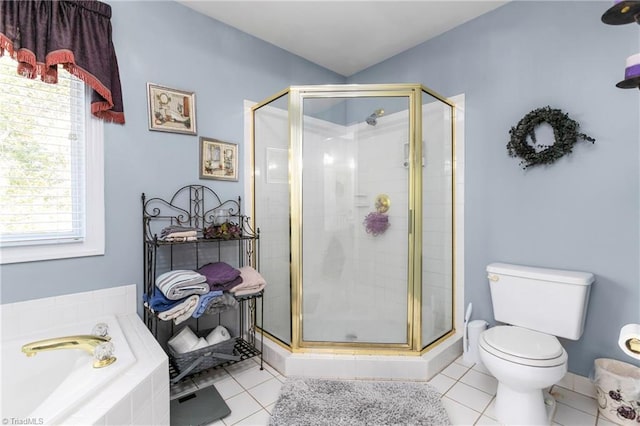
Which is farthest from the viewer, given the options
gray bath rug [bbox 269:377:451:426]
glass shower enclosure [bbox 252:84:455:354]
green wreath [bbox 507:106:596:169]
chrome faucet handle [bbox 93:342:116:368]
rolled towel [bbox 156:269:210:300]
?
glass shower enclosure [bbox 252:84:455:354]

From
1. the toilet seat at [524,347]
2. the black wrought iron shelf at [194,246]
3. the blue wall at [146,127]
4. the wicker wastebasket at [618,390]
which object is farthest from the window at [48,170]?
the wicker wastebasket at [618,390]

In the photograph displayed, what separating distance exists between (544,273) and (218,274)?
1.98 meters

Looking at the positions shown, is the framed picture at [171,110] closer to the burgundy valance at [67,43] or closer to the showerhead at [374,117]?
the burgundy valance at [67,43]

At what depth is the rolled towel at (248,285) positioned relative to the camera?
196 centimetres

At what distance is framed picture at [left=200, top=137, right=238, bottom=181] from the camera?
7.29 ft

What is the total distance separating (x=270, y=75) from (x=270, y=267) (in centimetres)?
162

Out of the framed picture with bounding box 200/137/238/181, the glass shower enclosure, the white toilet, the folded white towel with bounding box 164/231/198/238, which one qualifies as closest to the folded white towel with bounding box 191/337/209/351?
the glass shower enclosure

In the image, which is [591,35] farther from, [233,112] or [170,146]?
[170,146]

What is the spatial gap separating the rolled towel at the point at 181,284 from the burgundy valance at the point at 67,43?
1005mm

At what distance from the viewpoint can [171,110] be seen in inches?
81.2

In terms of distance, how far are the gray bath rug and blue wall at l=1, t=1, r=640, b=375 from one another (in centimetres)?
92

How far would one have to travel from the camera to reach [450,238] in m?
2.42

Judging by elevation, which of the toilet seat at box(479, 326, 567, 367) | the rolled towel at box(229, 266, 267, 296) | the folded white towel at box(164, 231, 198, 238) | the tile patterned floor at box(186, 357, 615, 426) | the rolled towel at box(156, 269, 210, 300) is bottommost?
the tile patterned floor at box(186, 357, 615, 426)

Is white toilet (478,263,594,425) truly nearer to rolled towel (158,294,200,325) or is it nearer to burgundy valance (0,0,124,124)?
rolled towel (158,294,200,325)
